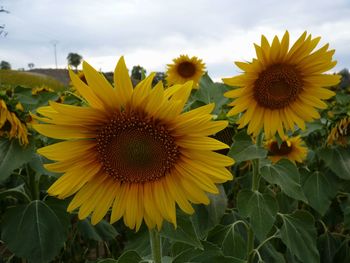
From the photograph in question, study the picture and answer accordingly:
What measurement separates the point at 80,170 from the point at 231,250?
3.46 ft

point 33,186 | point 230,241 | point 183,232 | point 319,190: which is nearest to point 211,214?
point 183,232

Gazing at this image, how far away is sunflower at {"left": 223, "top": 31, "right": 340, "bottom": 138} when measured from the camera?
2.05 meters

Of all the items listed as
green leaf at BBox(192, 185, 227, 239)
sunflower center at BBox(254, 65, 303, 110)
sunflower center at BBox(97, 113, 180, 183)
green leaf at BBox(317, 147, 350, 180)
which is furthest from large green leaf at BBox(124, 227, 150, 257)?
green leaf at BBox(317, 147, 350, 180)

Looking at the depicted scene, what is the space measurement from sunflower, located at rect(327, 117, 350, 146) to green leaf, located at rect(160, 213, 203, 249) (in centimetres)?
170

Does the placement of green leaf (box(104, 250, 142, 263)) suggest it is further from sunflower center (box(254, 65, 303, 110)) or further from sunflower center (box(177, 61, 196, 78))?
sunflower center (box(177, 61, 196, 78))

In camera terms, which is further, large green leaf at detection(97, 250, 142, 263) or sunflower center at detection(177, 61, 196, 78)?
sunflower center at detection(177, 61, 196, 78)

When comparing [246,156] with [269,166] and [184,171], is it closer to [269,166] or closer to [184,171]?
[269,166]

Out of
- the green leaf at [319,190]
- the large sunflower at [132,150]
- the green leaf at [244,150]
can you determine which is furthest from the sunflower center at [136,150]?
the green leaf at [319,190]

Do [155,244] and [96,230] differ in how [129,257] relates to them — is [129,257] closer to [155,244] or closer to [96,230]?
[155,244]

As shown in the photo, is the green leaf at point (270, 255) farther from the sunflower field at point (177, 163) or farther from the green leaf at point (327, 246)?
the green leaf at point (327, 246)

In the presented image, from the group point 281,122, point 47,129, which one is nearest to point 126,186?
point 47,129

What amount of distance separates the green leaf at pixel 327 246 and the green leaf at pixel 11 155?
1997mm

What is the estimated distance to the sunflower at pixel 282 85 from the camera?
205 cm

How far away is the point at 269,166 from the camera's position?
2.04 metres
